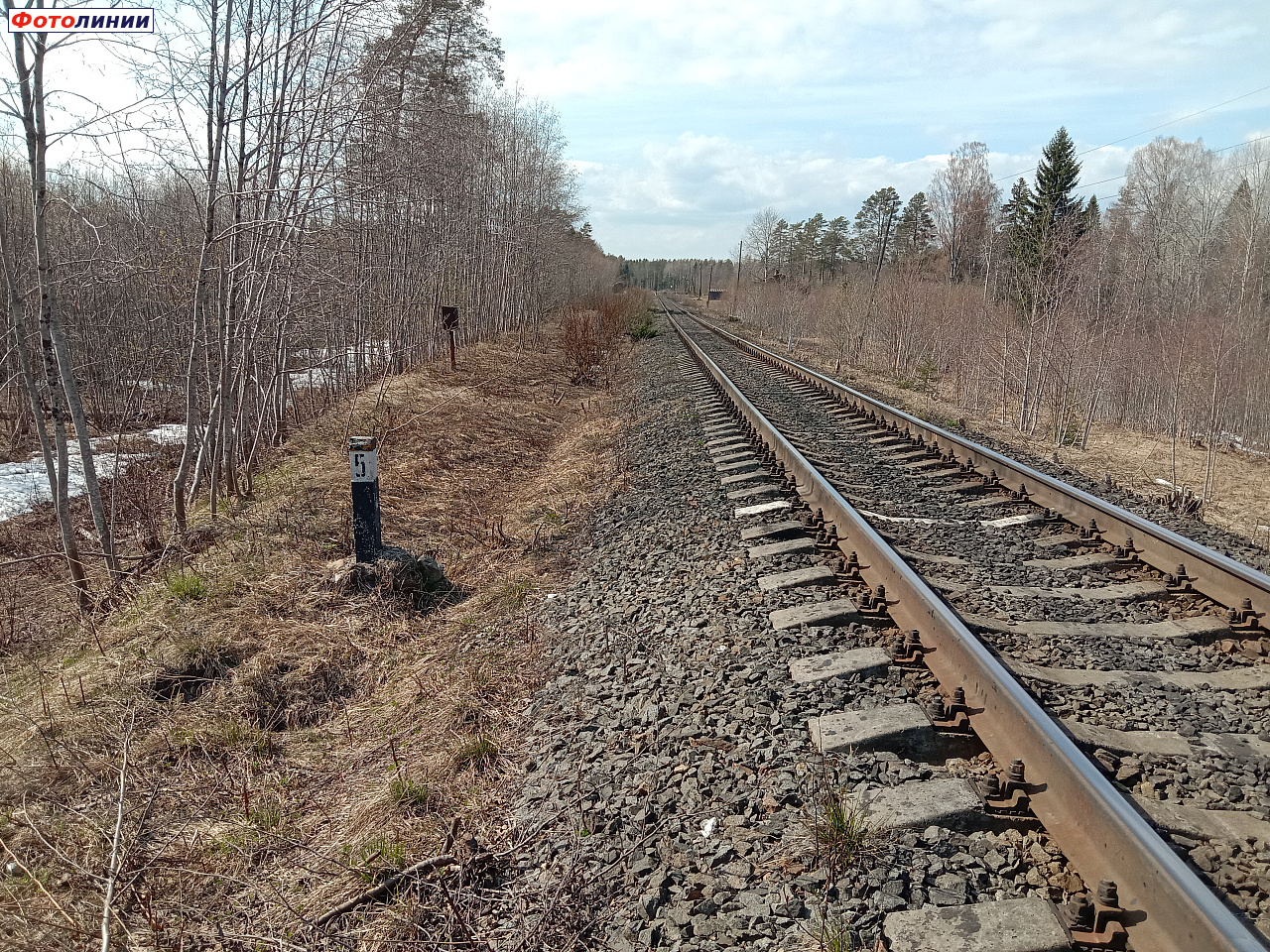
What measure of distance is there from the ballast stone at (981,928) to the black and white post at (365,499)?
4.54 m

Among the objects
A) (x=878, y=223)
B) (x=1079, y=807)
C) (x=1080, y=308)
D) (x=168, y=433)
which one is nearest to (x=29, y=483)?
(x=168, y=433)

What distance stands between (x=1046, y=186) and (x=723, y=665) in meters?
45.1

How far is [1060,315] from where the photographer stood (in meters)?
15.4

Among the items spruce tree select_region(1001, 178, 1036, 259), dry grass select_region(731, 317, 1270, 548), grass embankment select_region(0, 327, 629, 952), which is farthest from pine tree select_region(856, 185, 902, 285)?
grass embankment select_region(0, 327, 629, 952)

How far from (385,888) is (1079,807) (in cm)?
229

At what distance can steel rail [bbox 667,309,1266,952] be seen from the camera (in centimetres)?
178

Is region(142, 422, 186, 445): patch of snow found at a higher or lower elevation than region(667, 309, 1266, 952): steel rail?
higher

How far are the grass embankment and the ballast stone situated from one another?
4.70ft

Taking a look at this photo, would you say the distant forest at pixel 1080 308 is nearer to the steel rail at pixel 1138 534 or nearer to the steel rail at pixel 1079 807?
the steel rail at pixel 1138 534

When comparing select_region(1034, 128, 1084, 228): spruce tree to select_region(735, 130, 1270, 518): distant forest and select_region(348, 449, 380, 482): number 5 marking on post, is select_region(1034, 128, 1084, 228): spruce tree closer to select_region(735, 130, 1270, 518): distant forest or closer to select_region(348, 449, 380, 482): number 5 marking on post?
select_region(735, 130, 1270, 518): distant forest

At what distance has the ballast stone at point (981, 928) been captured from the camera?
1900 mm

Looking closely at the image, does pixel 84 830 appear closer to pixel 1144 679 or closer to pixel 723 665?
pixel 723 665

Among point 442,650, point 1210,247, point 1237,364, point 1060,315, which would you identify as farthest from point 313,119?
point 1210,247

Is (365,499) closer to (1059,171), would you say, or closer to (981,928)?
(981,928)
